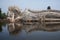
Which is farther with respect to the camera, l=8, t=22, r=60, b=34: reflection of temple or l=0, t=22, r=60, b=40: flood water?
l=8, t=22, r=60, b=34: reflection of temple

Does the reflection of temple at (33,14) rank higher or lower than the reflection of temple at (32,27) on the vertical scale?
higher

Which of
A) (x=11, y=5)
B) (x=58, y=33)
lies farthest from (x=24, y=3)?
(x=58, y=33)

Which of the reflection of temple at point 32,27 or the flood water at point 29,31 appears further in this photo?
the reflection of temple at point 32,27

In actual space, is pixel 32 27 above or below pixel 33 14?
below

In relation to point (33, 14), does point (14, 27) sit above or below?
below

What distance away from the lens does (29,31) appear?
7.66ft

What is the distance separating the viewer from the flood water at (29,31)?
2.24 metres

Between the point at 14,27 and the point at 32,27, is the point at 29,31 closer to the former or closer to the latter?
the point at 32,27

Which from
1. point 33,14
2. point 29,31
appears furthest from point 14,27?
point 33,14

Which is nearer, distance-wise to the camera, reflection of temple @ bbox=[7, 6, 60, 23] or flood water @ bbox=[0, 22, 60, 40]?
flood water @ bbox=[0, 22, 60, 40]

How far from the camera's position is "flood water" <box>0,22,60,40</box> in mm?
2238

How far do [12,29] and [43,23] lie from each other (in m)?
0.51

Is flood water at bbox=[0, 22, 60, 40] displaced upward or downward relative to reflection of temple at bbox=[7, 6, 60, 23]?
downward

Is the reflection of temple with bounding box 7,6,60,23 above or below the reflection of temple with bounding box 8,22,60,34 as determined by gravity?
above
